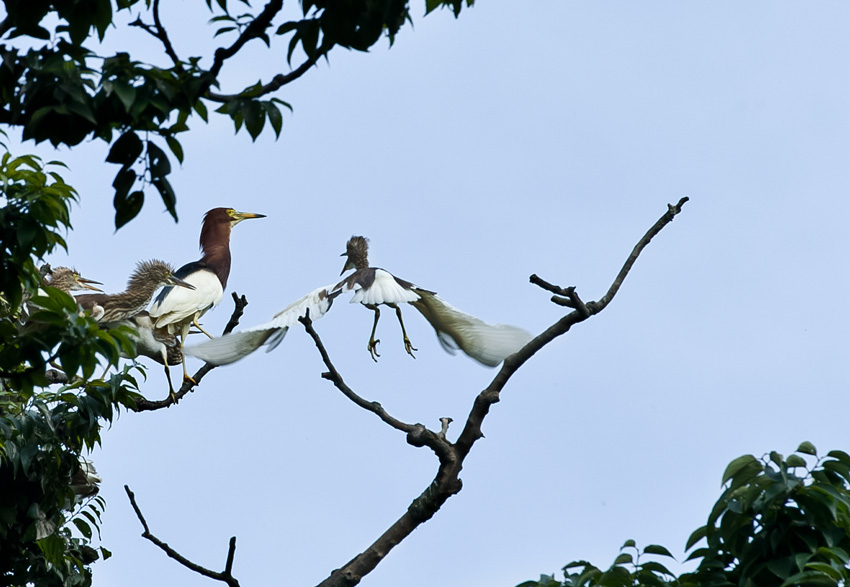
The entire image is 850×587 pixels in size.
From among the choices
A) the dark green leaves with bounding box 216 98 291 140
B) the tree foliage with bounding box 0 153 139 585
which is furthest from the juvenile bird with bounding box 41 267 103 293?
the dark green leaves with bounding box 216 98 291 140

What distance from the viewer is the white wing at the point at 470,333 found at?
432 cm

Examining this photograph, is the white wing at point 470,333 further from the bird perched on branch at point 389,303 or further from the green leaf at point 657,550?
the green leaf at point 657,550

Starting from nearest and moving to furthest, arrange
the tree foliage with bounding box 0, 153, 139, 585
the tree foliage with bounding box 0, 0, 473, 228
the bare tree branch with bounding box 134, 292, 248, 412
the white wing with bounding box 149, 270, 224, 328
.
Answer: the tree foliage with bounding box 0, 0, 473, 228 → the tree foliage with bounding box 0, 153, 139, 585 → the bare tree branch with bounding box 134, 292, 248, 412 → the white wing with bounding box 149, 270, 224, 328

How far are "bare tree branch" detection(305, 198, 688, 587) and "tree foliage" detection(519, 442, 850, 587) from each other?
0.82 m

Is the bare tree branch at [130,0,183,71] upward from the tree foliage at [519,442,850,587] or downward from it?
upward

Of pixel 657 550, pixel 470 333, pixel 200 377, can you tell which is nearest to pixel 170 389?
pixel 200 377

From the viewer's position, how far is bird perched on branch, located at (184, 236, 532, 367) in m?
4.22

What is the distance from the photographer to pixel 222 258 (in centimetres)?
702

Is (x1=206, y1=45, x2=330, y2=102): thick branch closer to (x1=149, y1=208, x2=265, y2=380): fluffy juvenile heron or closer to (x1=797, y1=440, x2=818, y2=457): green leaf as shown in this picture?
(x1=797, y1=440, x2=818, y2=457): green leaf

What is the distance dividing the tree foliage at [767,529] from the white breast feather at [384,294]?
6.13 ft

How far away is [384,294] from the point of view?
14.1ft

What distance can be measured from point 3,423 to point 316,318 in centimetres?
123

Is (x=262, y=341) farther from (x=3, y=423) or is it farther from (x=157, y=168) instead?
(x=157, y=168)

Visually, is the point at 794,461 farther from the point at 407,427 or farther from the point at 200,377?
the point at 200,377
